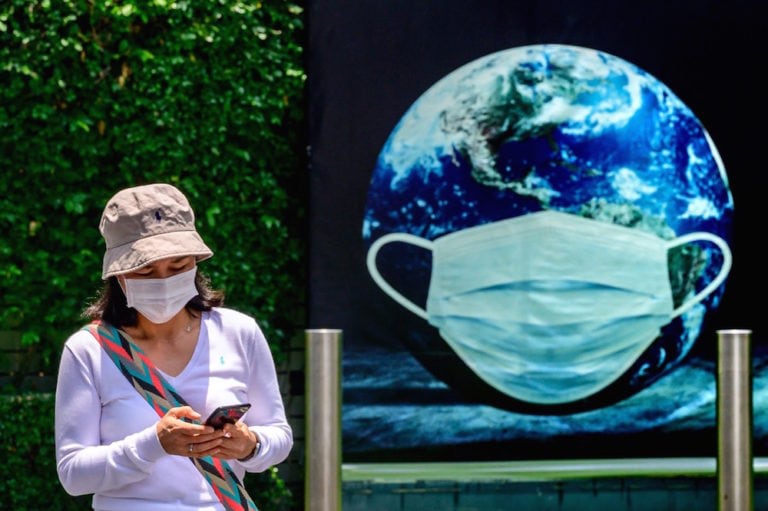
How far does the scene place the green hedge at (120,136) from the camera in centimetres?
605

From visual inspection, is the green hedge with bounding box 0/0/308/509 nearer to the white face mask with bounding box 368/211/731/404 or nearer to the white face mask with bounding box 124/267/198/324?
the white face mask with bounding box 368/211/731/404

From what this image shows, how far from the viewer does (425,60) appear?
21.4ft

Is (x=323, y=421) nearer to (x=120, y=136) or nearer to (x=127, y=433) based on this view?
(x=120, y=136)

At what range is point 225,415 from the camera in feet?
8.17

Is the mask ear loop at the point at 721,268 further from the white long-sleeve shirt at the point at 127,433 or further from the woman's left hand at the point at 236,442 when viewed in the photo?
the woman's left hand at the point at 236,442

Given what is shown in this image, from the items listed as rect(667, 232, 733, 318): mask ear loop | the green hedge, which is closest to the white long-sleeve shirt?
the green hedge

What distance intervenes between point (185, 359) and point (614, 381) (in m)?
4.31

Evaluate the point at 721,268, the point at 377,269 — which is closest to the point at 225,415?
the point at 377,269

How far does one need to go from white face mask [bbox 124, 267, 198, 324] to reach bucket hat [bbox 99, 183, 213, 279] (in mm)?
58

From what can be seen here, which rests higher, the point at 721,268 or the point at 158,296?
the point at 721,268

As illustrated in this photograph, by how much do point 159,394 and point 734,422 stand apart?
3117mm

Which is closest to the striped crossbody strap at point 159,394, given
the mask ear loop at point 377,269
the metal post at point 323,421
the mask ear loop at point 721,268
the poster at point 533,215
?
the metal post at point 323,421

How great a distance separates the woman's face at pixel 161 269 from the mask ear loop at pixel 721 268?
4429 mm

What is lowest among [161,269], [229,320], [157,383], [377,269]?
[157,383]
